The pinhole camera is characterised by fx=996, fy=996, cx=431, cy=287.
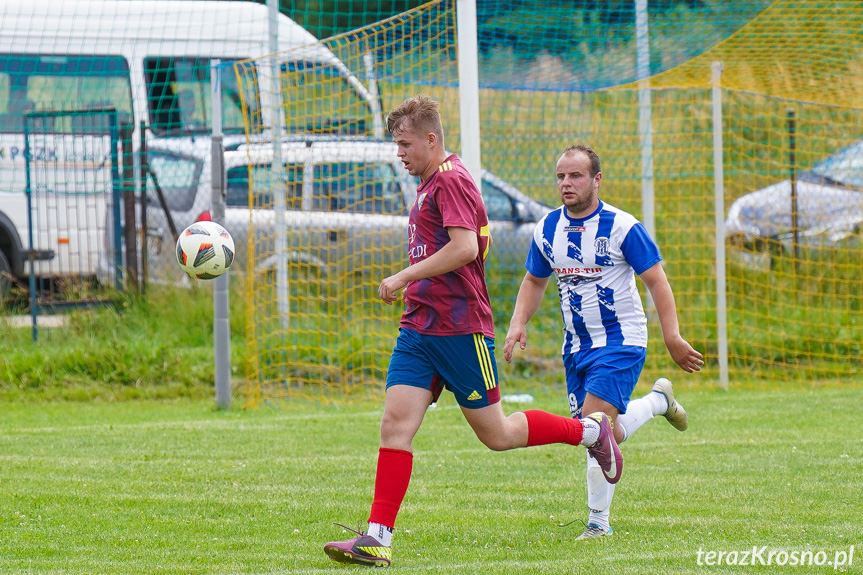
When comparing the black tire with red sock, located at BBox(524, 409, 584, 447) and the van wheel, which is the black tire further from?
red sock, located at BBox(524, 409, 584, 447)

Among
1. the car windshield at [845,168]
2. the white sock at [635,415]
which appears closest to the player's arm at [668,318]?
the white sock at [635,415]

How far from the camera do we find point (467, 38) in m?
7.95

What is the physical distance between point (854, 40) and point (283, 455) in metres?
6.56

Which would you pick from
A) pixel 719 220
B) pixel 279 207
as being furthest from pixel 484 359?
pixel 719 220

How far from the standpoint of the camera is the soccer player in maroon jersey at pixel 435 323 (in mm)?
4020

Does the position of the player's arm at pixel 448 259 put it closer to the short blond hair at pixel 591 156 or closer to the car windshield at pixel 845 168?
the short blond hair at pixel 591 156

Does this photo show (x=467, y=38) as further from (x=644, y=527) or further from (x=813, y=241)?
(x=813, y=241)

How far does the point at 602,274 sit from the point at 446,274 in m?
0.90

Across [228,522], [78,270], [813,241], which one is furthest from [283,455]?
[813,241]

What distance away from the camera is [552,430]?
170 inches

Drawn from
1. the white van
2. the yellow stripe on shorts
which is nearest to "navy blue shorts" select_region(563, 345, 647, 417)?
the yellow stripe on shorts

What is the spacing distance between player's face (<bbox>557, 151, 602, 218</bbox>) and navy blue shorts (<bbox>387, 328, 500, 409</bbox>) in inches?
34.5

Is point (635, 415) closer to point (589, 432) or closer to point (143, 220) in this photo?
point (589, 432)

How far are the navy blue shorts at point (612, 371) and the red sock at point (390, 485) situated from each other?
3.29 feet
